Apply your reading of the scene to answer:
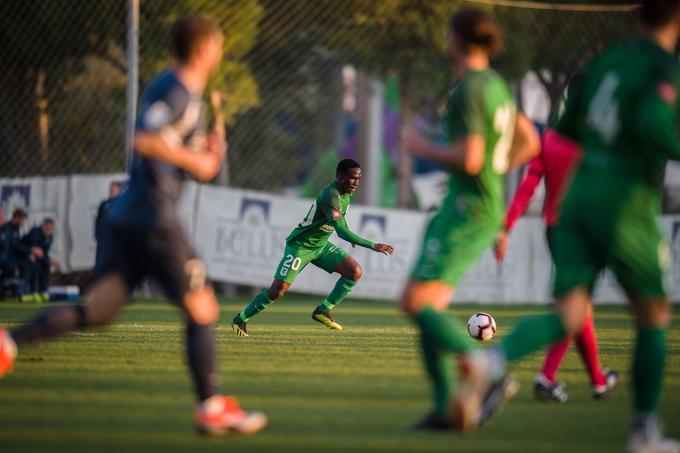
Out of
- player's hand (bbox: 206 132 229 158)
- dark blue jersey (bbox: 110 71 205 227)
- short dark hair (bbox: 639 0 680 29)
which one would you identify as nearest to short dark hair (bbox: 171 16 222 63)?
dark blue jersey (bbox: 110 71 205 227)

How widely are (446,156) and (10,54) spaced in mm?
18659

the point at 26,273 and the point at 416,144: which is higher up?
the point at 416,144

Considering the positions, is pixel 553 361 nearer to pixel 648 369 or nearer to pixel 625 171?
pixel 648 369

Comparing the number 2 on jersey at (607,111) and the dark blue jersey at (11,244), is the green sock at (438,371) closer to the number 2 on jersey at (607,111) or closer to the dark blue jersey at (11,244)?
the number 2 on jersey at (607,111)

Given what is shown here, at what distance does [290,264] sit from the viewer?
13.6 m

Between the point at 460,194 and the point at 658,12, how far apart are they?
1.43m

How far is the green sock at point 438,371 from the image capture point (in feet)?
21.6

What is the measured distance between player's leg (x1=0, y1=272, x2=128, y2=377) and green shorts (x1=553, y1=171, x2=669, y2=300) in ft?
8.14

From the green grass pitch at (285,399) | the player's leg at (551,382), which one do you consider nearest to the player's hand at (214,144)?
the green grass pitch at (285,399)

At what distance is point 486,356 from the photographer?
243 inches

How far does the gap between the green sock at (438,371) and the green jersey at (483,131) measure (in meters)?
0.74

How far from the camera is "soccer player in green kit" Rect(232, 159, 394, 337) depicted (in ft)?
43.0

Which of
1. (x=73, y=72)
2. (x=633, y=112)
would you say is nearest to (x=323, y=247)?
(x=633, y=112)

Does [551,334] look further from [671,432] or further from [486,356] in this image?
[671,432]
